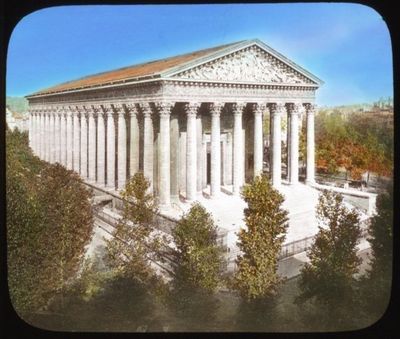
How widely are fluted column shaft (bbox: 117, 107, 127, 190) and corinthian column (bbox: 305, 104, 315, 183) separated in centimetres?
385

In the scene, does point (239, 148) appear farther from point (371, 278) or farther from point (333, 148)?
point (371, 278)

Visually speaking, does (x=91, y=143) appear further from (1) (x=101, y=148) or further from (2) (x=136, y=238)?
(2) (x=136, y=238)

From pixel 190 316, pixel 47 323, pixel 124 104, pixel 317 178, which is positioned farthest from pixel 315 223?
pixel 47 323

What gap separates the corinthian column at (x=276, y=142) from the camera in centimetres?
960

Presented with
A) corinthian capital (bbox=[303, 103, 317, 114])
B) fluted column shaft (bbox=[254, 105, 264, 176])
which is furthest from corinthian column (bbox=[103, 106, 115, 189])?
corinthian capital (bbox=[303, 103, 317, 114])

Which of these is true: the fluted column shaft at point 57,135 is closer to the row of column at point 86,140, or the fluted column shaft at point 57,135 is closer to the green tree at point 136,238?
the row of column at point 86,140

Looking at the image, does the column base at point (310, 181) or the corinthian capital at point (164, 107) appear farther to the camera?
the column base at point (310, 181)

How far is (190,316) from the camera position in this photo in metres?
8.00

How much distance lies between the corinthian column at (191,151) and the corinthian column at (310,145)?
2325mm

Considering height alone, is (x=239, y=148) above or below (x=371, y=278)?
above

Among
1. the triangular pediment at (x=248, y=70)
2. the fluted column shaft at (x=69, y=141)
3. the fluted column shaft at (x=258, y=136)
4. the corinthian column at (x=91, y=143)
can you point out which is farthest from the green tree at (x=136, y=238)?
the fluted column shaft at (x=258, y=136)

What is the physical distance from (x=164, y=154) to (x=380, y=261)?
4.64m

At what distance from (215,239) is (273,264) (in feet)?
3.80

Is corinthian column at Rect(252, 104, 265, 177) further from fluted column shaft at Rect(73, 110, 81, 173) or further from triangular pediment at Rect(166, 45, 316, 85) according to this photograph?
fluted column shaft at Rect(73, 110, 81, 173)
